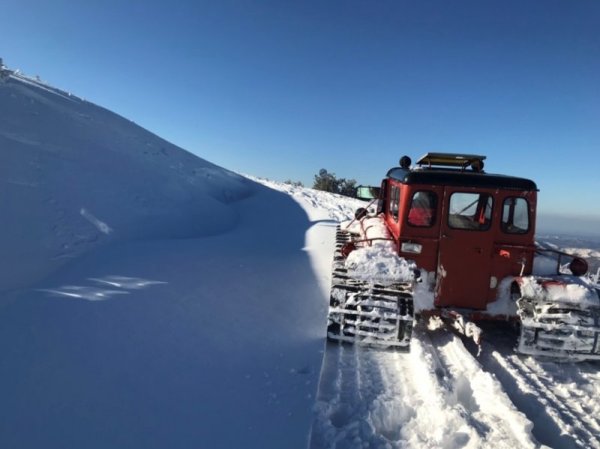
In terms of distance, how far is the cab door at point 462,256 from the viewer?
5.13 metres

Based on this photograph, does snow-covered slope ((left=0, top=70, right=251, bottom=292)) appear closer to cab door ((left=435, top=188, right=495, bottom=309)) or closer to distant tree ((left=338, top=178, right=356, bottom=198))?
cab door ((left=435, top=188, right=495, bottom=309))

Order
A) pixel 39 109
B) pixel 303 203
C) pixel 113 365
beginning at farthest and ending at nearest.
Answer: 1. pixel 303 203
2. pixel 39 109
3. pixel 113 365

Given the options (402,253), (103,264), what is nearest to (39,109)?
(103,264)

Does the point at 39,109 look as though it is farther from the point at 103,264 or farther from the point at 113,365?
the point at 113,365

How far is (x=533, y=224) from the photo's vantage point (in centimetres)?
514

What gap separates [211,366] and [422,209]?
3645 millimetres

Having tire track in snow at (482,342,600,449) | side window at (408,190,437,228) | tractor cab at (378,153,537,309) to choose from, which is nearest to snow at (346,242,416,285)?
tractor cab at (378,153,537,309)

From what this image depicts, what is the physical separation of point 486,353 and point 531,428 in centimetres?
176

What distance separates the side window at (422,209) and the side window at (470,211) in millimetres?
250

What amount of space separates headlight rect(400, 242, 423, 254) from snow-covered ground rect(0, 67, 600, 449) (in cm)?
126

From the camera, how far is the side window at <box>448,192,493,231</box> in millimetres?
5160

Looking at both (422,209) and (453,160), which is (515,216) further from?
(453,160)

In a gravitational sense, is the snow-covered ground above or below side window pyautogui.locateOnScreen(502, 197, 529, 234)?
below

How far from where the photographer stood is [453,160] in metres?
6.63
